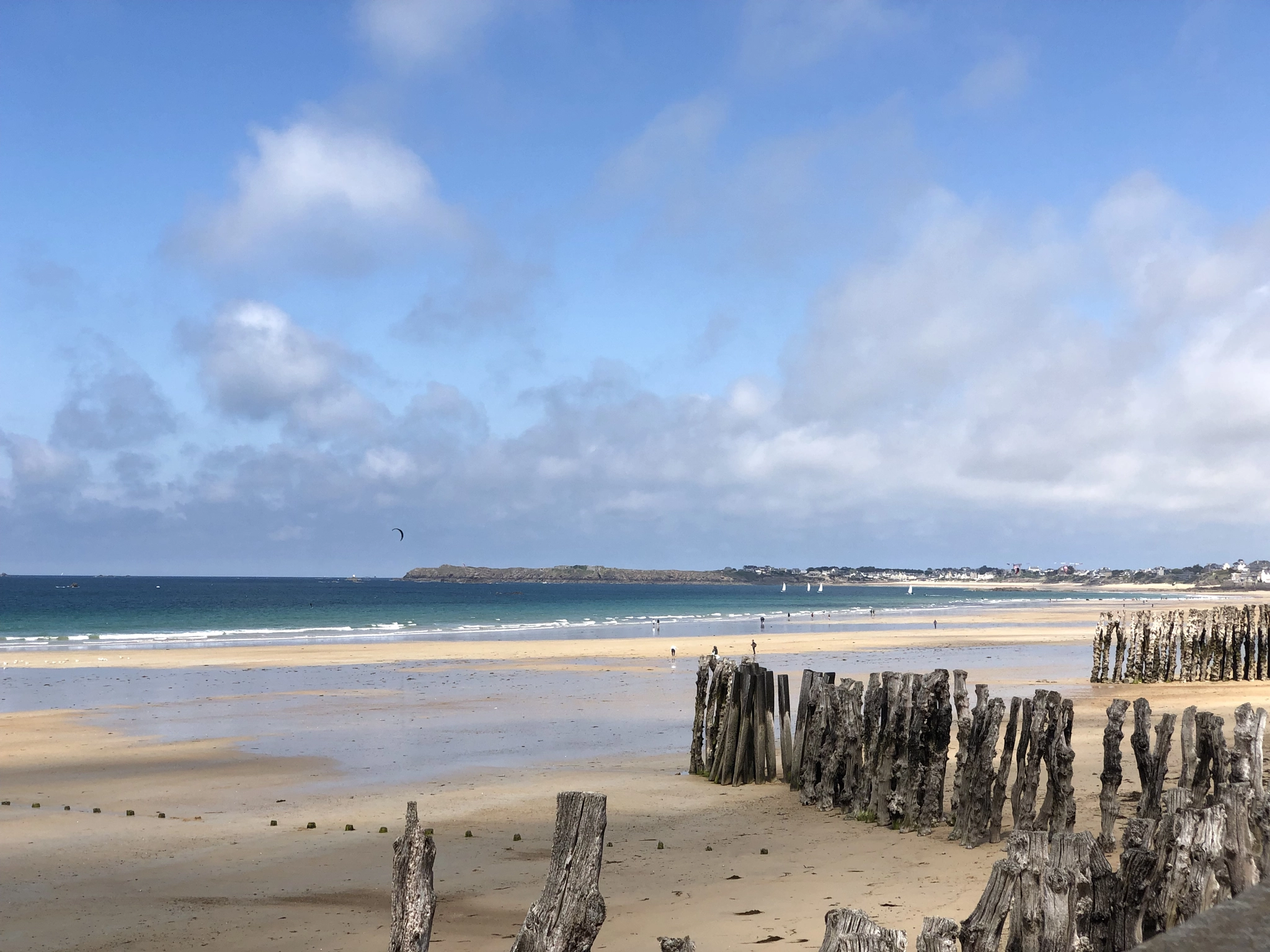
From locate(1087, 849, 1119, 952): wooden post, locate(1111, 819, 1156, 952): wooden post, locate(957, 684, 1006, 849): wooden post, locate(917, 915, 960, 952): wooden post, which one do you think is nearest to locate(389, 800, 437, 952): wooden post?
locate(917, 915, 960, 952): wooden post

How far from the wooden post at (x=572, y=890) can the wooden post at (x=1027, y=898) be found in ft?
5.89

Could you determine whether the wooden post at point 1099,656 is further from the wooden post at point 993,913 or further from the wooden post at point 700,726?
the wooden post at point 993,913

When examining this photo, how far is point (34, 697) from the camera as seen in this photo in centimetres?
2638

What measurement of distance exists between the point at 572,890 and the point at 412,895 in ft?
3.27

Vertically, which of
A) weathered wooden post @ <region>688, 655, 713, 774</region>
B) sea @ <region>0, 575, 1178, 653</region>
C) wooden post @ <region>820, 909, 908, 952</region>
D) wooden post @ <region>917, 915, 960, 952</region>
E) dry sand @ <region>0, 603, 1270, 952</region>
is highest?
wooden post @ <region>820, 909, 908, 952</region>

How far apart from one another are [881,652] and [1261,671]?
1614cm

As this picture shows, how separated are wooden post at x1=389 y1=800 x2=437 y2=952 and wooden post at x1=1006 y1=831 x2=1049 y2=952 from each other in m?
2.61

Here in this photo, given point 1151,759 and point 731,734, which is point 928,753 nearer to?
point 1151,759

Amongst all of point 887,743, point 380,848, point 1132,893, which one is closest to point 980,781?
point 887,743

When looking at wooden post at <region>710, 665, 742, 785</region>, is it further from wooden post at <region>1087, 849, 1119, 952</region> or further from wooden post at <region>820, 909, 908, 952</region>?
wooden post at <region>820, 909, 908, 952</region>

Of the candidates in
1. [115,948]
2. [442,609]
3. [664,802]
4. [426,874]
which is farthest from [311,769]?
[442,609]

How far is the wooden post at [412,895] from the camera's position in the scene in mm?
5047

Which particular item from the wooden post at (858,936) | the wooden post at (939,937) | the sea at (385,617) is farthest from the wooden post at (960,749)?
the sea at (385,617)

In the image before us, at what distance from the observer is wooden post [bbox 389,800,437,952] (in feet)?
16.6
